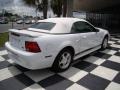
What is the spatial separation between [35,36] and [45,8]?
10.3m

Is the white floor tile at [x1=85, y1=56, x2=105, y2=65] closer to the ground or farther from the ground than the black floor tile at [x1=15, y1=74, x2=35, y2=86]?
farther from the ground

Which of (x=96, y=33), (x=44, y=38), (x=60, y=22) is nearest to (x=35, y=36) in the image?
(x=44, y=38)

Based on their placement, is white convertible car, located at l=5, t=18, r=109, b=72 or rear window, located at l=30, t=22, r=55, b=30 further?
rear window, located at l=30, t=22, r=55, b=30

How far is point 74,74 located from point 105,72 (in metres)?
0.80

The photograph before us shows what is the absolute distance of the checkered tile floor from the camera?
9.01 feet

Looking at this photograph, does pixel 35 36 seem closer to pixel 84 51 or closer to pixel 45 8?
pixel 84 51

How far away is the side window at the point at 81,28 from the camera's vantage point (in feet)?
12.0

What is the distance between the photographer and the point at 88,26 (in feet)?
13.9

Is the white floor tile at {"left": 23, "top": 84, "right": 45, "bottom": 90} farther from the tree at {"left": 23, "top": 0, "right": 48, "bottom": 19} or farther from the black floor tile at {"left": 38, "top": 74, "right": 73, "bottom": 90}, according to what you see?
the tree at {"left": 23, "top": 0, "right": 48, "bottom": 19}

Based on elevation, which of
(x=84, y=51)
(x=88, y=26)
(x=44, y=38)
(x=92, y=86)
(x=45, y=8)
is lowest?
(x=92, y=86)

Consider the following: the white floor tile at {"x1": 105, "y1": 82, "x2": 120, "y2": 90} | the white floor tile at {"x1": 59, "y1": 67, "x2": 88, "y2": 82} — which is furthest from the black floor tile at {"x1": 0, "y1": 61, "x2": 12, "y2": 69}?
the white floor tile at {"x1": 105, "y1": 82, "x2": 120, "y2": 90}

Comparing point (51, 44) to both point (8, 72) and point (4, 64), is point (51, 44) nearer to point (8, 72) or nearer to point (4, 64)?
point (8, 72)

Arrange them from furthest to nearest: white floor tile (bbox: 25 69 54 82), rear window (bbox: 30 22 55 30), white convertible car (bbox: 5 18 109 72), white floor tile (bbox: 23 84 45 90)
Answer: rear window (bbox: 30 22 55 30)
white floor tile (bbox: 25 69 54 82)
white convertible car (bbox: 5 18 109 72)
white floor tile (bbox: 23 84 45 90)

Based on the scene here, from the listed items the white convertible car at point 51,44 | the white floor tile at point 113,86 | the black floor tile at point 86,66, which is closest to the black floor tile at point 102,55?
the white convertible car at point 51,44
